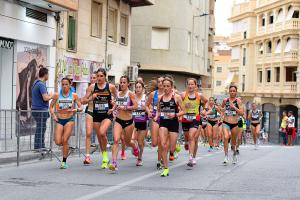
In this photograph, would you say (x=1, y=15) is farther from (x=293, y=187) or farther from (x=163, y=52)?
(x=163, y=52)

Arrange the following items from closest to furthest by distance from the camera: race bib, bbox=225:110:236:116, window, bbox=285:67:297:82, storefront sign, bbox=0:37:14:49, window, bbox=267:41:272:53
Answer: race bib, bbox=225:110:236:116 < storefront sign, bbox=0:37:14:49 < window, bbox=285:67:297:82 < window, bbox=267:41:272:53

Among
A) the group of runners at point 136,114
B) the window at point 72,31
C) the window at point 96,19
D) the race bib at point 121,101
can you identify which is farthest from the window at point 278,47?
the race bib at point 121,101

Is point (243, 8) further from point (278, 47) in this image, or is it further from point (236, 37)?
point (278, 47)

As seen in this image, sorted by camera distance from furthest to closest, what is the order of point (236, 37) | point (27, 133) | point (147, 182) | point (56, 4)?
point (236, 37) → point (56, 4) → point (27, 133) → point (147, 182)

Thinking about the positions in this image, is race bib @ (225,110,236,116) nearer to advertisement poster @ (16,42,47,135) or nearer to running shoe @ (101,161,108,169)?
running shoe @ (101,161,108,169)

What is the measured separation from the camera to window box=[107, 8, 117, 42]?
28.0m

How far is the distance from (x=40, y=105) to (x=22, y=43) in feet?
20.6

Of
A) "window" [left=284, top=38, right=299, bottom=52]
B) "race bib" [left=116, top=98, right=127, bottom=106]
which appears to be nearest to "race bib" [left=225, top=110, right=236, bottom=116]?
"race bib" [left=116, top=98, right=127, bottom=106]

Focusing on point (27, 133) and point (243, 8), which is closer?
point (27, 133)

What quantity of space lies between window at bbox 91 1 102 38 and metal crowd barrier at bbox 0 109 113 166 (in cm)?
1139

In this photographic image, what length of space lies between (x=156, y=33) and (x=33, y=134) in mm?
24748

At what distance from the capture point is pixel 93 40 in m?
26.0

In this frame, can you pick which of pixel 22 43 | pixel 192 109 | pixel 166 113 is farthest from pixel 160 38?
pixel 166 113

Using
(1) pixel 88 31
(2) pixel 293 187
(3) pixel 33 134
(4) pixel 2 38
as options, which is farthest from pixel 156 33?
(2) pixel 293 187
